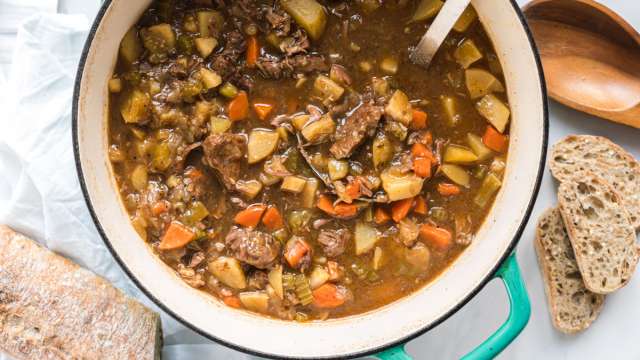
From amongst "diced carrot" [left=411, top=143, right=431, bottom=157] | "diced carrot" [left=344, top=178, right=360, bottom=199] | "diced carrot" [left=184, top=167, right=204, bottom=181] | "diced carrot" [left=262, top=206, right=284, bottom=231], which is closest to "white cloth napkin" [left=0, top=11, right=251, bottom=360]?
"diced carrot" [left=184, top=167, right=204, bottom=181]

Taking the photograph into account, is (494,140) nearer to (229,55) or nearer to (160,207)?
(229,55)

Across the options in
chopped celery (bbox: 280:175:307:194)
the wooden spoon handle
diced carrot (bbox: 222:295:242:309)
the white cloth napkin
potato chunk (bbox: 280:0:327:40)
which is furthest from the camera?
the white cloth napkin

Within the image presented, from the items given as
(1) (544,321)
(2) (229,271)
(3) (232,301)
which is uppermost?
(1) (544,321)

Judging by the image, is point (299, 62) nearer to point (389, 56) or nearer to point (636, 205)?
point (389, 56)

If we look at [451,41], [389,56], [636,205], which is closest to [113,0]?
[389,56]

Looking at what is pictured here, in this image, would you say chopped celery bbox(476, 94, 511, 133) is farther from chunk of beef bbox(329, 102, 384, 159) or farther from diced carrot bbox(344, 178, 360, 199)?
diced carrot bbox(344, 178, 360, 199)

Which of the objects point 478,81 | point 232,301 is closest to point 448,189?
point 478,81
